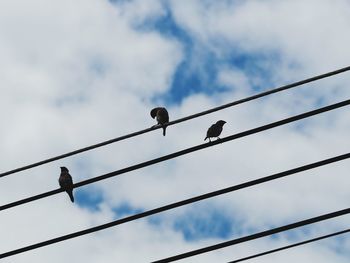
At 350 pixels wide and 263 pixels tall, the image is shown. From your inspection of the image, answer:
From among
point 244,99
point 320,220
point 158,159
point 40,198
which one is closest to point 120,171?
point 158,159

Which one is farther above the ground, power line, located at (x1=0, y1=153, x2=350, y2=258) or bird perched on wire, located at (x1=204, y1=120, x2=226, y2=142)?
bird perched on wire, located at (x1=204, y1=120, x2=226, y2=142)

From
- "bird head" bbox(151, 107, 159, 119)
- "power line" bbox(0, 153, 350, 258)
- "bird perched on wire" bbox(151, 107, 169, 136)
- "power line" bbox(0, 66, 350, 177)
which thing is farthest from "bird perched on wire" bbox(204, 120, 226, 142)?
"power line" bbox(0, 153, 350, 258)

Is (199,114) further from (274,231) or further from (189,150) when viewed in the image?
(274,231)

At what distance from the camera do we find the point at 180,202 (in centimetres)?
684

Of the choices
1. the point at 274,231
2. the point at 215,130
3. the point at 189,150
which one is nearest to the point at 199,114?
the point at 189,150

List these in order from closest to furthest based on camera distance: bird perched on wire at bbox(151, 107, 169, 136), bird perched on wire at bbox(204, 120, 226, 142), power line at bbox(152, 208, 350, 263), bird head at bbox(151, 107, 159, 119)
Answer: power line at bbox(152, 208, 350, 263) → bird perched on wire at bbox(204, 120, 226, 142) → bird perched on wire at bbox(151, 107, 169, 136) → bird head at bbox(151, 107, 159, 119)

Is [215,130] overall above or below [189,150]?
above

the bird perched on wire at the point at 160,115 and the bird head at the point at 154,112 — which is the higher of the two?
the bird head at the point at 154,112

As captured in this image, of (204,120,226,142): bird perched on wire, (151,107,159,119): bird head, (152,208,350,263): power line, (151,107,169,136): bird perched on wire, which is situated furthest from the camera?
(151,107,159,119): bird head

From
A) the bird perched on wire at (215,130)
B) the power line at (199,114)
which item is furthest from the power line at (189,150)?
the bird perched on wire at (215,130)

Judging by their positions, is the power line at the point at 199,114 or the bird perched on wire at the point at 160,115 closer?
the power line at the point at 199,114

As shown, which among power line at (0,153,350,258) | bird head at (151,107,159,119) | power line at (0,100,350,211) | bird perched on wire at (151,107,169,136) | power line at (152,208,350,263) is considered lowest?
power line at (152,208,350,263)

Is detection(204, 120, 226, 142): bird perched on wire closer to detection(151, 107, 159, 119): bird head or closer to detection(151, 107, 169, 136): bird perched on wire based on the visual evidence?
detection(151, 107, 169, 136): bird perched on wire

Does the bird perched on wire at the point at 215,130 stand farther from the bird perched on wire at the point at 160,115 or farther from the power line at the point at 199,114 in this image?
the power line at the point at 199,114
